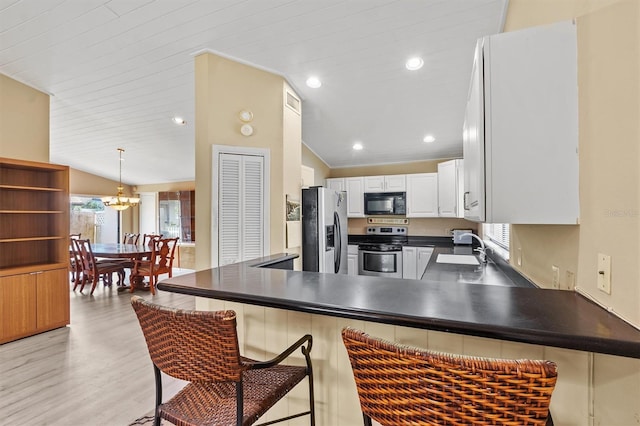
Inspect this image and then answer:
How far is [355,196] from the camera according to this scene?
558cm

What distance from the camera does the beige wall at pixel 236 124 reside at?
3.00 m

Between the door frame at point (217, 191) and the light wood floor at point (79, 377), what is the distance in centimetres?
114

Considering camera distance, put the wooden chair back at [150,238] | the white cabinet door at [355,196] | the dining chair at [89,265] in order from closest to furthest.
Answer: the dining chair at [89,265]
the white cabinet door at [355,196]
the wooden chair back at [150,238]

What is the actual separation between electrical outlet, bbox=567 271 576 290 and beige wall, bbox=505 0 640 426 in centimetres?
3

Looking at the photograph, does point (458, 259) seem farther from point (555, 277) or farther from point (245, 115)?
point (245, 115)

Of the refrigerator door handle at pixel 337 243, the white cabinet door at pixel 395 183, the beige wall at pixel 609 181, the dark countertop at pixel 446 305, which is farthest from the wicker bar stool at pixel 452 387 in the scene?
the white cabinet door at pixel 395 183

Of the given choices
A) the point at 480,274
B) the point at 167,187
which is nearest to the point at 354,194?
the point at 480,274

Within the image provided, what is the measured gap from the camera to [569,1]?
3.84ft

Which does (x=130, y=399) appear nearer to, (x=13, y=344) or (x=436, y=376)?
(x=13, y=344)

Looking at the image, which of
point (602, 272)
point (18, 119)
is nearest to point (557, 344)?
point (602, 272)

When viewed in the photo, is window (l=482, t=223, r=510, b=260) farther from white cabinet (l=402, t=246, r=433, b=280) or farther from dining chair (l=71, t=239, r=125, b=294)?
dining chair (l=71, t=239, r=125, b=294)

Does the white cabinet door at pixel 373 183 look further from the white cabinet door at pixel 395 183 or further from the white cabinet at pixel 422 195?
the white cabinet at pixel 422 195

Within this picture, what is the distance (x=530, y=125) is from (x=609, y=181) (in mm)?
343

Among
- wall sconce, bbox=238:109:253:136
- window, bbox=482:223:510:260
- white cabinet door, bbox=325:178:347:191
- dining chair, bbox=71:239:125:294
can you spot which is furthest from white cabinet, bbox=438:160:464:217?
dining chair, bbox=71:239:125:294
